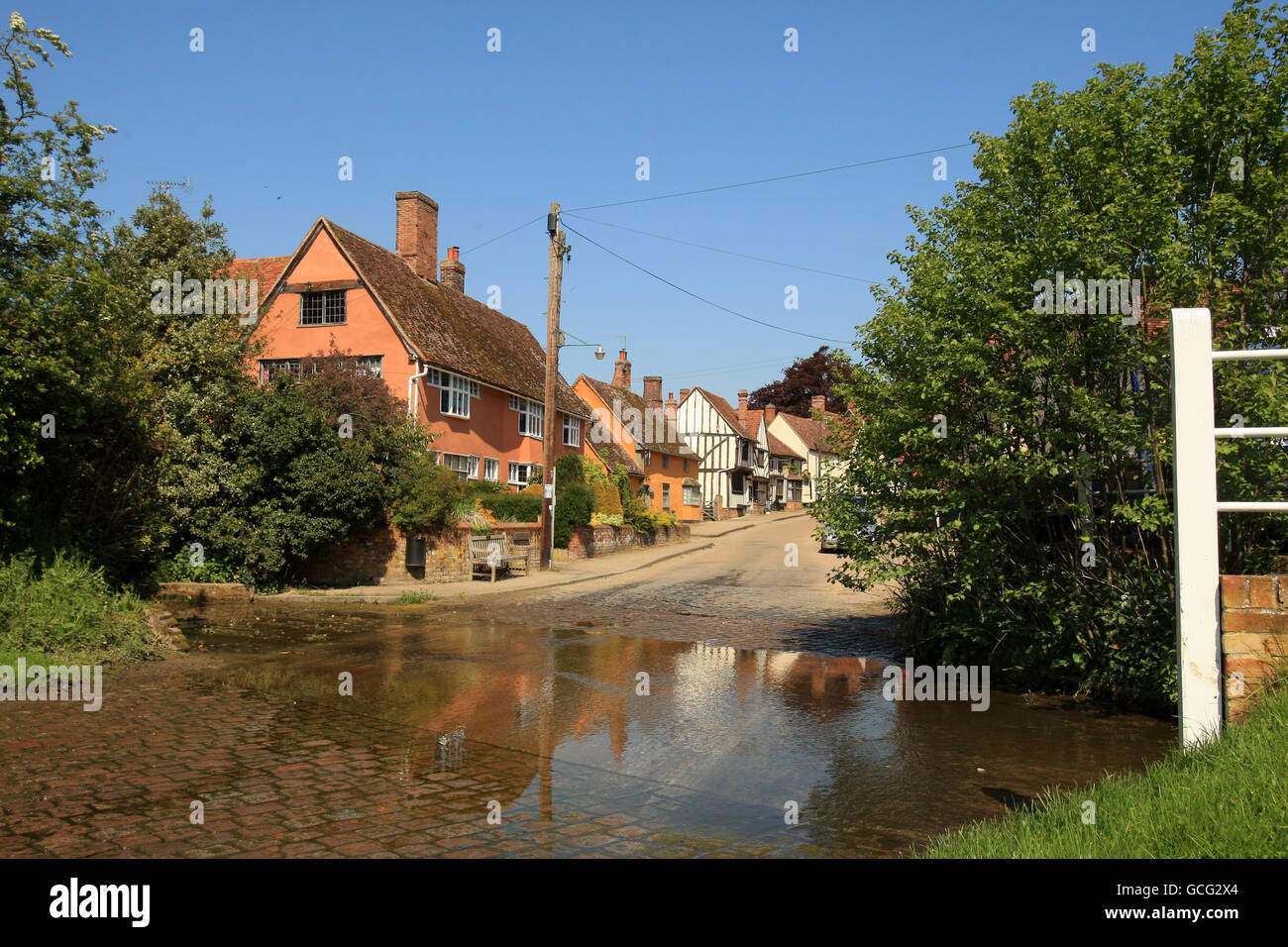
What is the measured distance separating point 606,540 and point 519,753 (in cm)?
2561

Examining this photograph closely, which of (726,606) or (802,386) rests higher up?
(802,386)

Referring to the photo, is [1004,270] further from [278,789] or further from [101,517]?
[101,517]

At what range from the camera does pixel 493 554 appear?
22.2 meters

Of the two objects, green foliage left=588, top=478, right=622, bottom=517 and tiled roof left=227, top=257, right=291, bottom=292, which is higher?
tiled roof left=227, top=257, right=291, bottom=292

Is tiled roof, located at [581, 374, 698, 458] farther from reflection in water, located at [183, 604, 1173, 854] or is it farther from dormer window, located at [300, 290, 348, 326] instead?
reflection in water, located at [183, 604, 1173, 854]

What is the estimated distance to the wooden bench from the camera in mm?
22312

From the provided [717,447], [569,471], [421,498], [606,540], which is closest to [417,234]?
[569,471]

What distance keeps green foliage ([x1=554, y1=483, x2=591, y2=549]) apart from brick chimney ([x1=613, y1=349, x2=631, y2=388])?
2969cm

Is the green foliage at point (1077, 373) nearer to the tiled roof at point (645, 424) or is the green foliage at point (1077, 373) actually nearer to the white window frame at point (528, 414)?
the white window frame at point (528, 414)

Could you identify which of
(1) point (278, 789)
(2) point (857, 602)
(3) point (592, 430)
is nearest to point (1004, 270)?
(1) point (278, 789)

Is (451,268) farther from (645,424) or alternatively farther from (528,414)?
(645,424)

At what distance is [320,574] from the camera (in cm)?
2102

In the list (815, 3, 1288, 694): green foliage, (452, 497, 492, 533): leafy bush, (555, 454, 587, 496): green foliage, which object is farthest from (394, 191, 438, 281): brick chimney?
(815, 3, 1288, 694): green foliage

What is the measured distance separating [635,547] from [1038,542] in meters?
26.8
